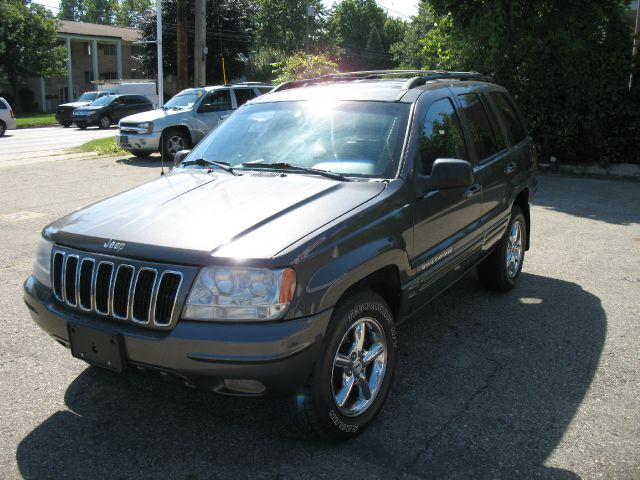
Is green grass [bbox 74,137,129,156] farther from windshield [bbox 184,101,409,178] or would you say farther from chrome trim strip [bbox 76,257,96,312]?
chrome trim strip [bbox 76,257,96,312]

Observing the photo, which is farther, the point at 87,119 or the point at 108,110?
the point at 108,110

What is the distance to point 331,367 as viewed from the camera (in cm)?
297

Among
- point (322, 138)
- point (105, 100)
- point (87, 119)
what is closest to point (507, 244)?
point (322, 138)

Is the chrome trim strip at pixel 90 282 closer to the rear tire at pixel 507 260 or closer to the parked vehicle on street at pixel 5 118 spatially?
the rear tire at pixel 507 260

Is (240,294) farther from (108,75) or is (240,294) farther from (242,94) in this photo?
(108,75)

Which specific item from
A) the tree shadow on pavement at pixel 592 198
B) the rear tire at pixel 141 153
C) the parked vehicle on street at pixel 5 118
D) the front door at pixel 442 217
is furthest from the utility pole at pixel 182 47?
the front door at pixel 442 217

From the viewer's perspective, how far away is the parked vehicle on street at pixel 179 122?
1520 cm

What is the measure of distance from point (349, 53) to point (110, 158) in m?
83.3

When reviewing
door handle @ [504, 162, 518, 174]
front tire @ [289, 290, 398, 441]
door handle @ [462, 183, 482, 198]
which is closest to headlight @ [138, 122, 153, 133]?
door handle @ [504, 162, 518, 174]

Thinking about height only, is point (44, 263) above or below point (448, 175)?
below

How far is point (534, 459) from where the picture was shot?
9.98ft

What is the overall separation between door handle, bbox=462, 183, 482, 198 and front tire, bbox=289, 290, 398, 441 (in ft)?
4.31

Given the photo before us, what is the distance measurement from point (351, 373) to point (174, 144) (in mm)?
13064

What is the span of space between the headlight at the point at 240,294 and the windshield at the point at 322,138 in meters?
1.21
